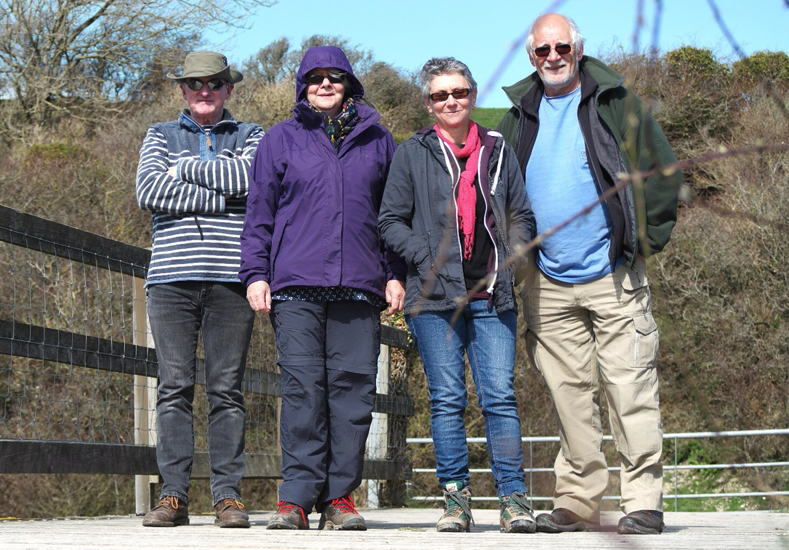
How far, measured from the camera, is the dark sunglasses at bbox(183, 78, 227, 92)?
3873mm

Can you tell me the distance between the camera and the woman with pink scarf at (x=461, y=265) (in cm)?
345

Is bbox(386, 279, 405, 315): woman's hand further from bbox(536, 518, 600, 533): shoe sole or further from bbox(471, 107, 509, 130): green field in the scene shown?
bbox(471, 107, 509, 130): green field

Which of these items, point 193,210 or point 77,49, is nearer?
point 193,210

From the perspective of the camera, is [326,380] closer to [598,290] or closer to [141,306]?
[598,290]

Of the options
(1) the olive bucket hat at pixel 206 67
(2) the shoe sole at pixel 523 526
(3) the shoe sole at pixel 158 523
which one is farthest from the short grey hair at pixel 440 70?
(3) the shoe sole at pixel 158 523

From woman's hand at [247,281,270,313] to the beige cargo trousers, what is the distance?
→ 0.98 m

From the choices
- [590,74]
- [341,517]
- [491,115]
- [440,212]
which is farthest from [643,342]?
[491,115]

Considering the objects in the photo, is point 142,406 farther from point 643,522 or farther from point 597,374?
point 643,522

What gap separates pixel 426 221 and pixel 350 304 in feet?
1.44

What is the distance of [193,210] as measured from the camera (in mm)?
3732

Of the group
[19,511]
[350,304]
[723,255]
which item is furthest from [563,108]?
[723,255]

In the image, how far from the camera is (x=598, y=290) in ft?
11.4

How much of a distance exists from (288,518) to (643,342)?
55.4 inches

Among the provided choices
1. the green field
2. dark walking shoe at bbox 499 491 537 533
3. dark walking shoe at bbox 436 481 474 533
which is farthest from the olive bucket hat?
the green field
